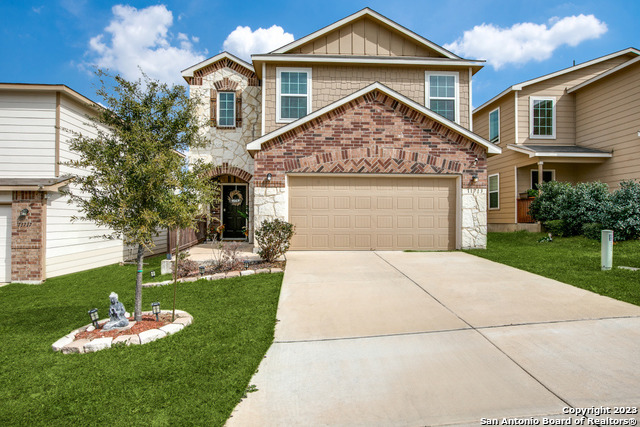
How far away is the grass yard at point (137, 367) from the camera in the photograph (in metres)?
2.71

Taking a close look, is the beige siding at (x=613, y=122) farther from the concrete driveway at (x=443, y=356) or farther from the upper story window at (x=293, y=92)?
the upper story window at (x=293, y=92)

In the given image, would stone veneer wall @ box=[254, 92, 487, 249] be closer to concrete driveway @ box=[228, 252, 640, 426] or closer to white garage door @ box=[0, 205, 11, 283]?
concrete driveway @ box=[228, 252, 640, 426]

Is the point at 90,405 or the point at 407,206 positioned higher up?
the point at 407,206

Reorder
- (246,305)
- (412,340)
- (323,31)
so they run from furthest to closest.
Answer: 1. (323,31)
2. (246,305)
3. (412,340)

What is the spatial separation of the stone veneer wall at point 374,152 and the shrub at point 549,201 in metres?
4.02

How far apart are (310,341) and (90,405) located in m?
2.10

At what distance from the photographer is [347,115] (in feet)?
34.5

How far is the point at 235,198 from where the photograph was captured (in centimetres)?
1386

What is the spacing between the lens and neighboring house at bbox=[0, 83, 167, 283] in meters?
8.07

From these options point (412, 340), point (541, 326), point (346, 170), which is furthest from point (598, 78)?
point (412, 340)

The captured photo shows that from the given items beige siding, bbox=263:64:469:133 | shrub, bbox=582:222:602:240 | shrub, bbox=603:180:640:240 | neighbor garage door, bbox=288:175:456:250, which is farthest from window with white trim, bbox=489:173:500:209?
neighbor garage door, bbox=288:175:456:250

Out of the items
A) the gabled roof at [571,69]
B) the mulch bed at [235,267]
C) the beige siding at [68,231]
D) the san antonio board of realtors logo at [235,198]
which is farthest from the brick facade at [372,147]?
the gabled roof at [571,69]

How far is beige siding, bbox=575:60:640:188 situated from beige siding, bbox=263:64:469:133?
6.33 metres

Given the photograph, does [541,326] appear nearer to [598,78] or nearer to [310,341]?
[310,341]
